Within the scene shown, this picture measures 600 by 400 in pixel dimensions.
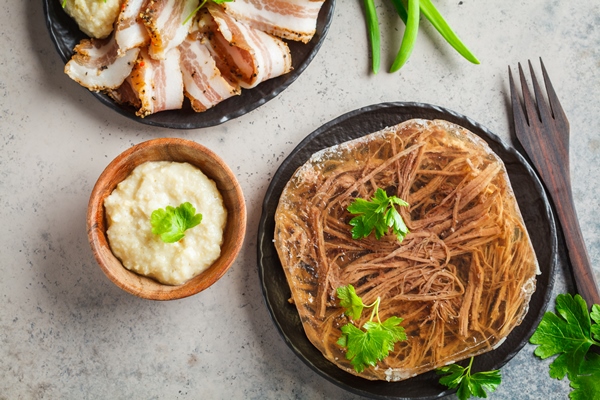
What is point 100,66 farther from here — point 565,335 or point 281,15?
point 565,335

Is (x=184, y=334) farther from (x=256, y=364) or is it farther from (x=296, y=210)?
(x=296, y=210)

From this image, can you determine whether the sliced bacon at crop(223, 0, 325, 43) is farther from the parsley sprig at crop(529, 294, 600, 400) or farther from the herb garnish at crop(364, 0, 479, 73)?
the parsley sprig at crop(529, 294, 600, 400)

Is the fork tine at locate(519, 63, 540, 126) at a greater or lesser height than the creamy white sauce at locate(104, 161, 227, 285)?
greater

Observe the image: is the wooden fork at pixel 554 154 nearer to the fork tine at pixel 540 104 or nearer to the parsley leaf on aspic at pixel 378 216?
the fork tine at pixel 540 104

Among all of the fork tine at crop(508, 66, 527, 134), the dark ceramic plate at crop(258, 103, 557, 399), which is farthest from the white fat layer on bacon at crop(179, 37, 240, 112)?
the fork tine at crop(508, 66, 527, 134)

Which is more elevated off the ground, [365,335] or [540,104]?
[540,104]

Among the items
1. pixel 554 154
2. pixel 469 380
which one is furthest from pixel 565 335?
pixel 554 154
